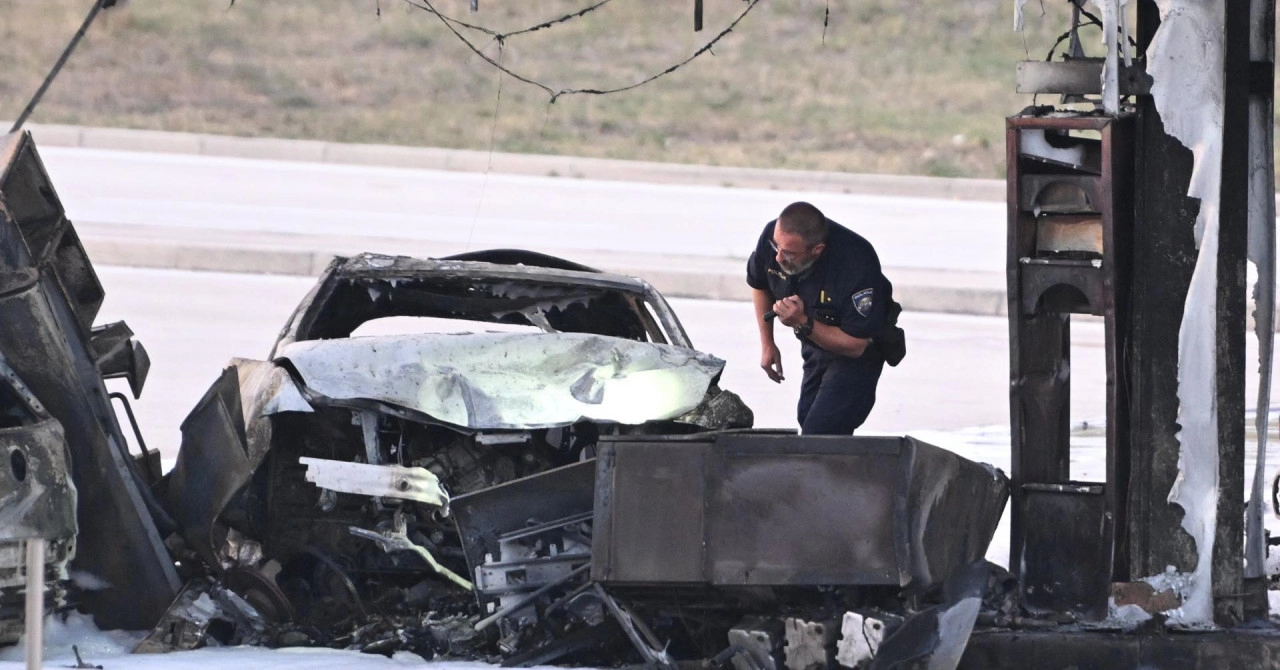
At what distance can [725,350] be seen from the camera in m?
12.9

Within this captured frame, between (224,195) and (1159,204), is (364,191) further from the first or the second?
(1159,204)

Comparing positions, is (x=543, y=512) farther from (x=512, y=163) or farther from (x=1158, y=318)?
(x=512, y=163)

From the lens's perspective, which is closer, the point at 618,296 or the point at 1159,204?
the point at 1159,204

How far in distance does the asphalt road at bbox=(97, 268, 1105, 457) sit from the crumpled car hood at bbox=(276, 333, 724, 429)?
10.2ft

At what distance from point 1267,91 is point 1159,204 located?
52 cm

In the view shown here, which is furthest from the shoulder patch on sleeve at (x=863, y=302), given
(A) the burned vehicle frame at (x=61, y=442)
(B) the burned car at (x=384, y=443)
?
(A) the burned vehicle frame at (x=61, y=442)

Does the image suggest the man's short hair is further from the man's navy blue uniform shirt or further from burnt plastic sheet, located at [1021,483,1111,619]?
burnt plastic sheet, located at [1021,483,1111,619]

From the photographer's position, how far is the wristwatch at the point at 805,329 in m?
6.81

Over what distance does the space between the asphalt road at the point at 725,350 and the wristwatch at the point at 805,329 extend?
11.2 feet

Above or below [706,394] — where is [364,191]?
above

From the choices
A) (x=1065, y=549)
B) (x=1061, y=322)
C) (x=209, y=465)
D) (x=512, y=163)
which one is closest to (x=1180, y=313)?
(x=1061, y=322)

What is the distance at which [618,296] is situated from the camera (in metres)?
7.66

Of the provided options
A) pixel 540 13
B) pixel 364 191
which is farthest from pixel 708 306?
pixel 540 13

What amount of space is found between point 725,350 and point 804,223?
611 centimetres
